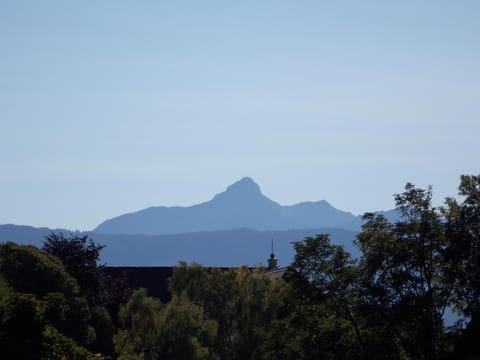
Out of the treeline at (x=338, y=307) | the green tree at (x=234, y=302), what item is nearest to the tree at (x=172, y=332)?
the treeline at (x=338, y=307)

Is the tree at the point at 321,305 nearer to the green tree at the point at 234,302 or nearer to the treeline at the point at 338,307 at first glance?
the treeline at the point at 338,307

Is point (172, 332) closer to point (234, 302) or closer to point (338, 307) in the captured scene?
point (234, 302)

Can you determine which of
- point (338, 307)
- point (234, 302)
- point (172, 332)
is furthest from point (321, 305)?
point (234, 302)

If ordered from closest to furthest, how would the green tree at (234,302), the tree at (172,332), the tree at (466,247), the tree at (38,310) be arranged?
1. the tree at (466,247)
2. the tree at (38,310)
3. the tree at (172,332)
4. the green tree at (234,302)

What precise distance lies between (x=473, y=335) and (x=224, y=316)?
3640 centimetres

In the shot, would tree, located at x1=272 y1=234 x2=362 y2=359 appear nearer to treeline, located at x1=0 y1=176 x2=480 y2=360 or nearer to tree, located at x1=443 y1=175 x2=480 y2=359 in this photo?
treeline, located at x1=0 y1=176 x2=480 y2=360

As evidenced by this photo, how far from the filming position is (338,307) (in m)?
34.0

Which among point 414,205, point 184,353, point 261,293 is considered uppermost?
point 414,205

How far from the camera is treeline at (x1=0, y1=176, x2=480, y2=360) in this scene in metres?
31.5

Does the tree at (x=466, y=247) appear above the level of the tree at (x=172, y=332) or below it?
above

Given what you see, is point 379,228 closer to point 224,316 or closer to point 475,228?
point 475,228

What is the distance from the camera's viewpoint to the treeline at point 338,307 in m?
31.5

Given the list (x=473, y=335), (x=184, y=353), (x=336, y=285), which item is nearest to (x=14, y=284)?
(x=184, y=353)

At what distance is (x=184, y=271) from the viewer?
51531 millimetres
